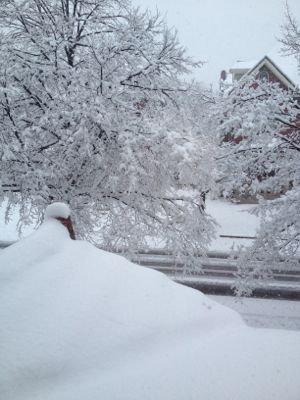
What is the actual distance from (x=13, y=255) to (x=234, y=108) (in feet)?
20.2

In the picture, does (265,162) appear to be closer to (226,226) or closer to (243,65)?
(226,226)

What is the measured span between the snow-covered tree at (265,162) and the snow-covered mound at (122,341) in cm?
497

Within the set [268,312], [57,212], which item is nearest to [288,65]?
[268,312]

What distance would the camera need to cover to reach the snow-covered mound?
148 centimetres

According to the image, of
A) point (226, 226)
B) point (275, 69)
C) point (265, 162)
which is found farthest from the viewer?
point (275, 69)

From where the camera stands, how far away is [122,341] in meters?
1.73

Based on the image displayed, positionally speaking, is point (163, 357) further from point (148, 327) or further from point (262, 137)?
point (262, 137)

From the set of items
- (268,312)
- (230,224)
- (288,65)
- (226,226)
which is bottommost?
(268,312)

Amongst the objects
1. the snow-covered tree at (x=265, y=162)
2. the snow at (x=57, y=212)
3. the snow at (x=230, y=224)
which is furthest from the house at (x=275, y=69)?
the snow at (x=57, y=212)

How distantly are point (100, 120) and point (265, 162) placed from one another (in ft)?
13.4

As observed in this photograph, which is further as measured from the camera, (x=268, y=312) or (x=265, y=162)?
(x=268, y=312)

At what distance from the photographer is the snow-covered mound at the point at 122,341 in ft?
4.87

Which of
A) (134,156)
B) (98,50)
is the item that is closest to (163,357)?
(134,156)

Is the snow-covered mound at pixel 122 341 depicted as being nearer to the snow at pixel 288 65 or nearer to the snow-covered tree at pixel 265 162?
the snow-covered tree at pixel 265 162
